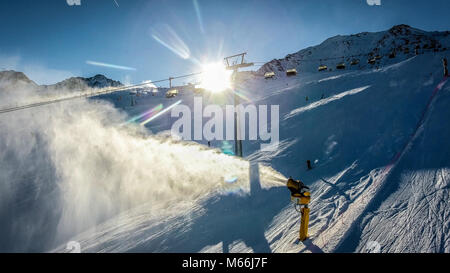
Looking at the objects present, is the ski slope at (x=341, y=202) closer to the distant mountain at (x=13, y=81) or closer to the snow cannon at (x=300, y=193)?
the snow cannon at (x=300, y=193)

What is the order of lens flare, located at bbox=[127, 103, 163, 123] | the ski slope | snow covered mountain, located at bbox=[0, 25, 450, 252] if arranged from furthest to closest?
lens flare, located at bbox=[127, 103, 163, 123]
snow covered mountain, located at bbox=[0, 25, 450, 252]
the ski slope

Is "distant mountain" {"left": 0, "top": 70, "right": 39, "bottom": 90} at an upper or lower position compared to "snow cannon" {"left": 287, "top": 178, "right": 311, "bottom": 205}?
upper

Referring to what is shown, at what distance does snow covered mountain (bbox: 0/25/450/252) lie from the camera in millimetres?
6176

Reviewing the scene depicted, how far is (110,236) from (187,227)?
2824mm

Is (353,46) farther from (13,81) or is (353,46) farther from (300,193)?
(300,193)

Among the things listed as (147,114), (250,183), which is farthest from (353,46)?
(250,183)

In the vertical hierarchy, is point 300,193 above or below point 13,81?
below

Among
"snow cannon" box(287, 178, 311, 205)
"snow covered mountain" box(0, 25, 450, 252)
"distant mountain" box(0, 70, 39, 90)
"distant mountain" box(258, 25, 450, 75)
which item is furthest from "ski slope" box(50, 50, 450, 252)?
"distant mountain" box(258, 25, 450, 75)

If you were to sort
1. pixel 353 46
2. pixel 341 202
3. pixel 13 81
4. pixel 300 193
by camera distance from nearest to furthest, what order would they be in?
pixel 300 193 → pixel 341 202 → pixel 13 81 → pixel 353 46

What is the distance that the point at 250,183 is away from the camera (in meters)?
10.2

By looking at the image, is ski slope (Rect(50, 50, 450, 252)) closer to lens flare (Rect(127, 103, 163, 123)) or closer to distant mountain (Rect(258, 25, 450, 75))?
lens flare (Rect(127, 103, 163, 123))

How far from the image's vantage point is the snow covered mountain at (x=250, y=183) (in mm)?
6176

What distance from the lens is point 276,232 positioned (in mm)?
6664
